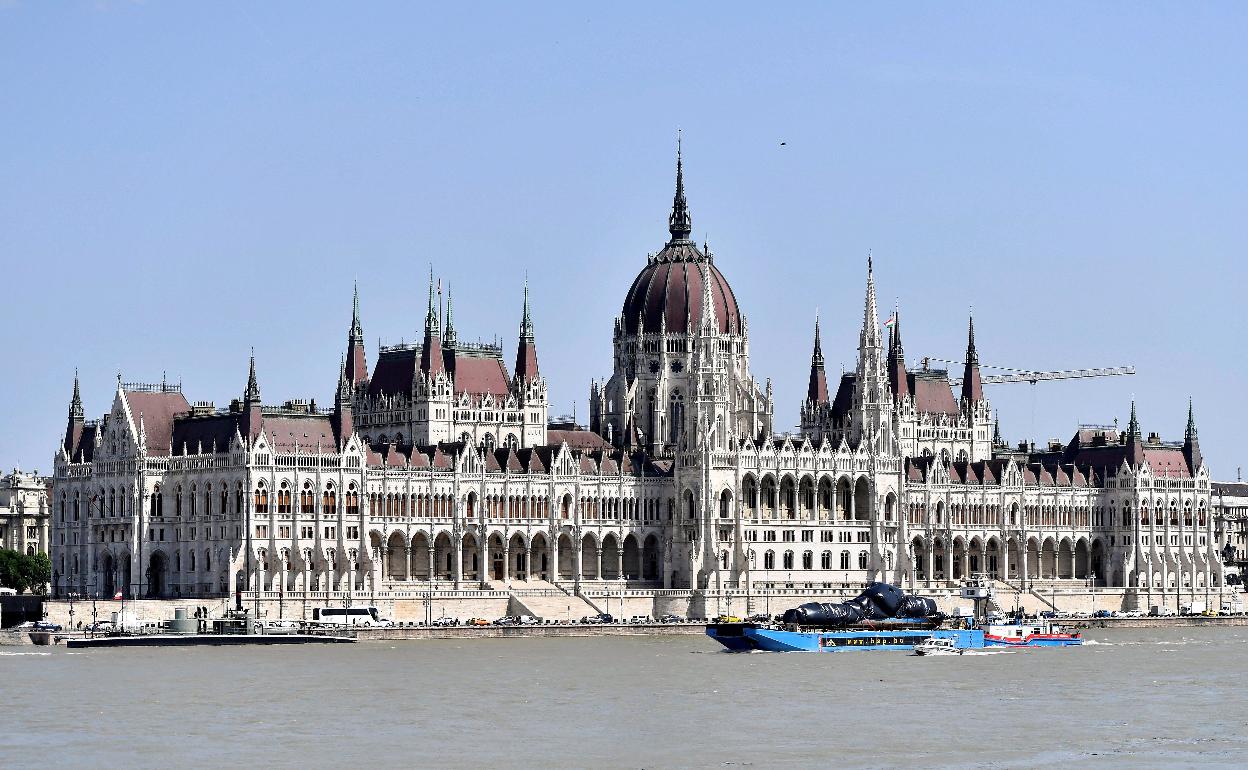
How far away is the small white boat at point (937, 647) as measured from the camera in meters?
156

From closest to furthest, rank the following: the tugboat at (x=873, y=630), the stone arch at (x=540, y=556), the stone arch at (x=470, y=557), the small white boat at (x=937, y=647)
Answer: the small white boat at (x=937, y=647) → the tugboat at (x=873, y=630) → the stone arch at (x=470, y=557) → the stone arch at (x=540, y=556)

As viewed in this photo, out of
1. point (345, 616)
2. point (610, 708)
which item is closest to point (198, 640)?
point (345, 616)

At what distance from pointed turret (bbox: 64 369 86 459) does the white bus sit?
2839 cm

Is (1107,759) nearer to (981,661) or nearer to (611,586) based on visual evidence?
(981,661)

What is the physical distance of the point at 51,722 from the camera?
10550cm

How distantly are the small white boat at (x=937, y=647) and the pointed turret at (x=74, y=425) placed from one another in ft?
204

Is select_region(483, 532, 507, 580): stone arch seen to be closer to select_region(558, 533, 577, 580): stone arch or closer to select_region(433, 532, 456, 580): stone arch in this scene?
select_region(433, 532, 456, 580): stone arch

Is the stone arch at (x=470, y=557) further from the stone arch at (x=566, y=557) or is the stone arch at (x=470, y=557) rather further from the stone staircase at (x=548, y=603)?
the stone arch at (x=566, y=557)

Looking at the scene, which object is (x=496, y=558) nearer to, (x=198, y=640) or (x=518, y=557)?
(x=518, y=557)

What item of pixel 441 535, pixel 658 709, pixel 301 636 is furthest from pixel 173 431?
pixel 658 709

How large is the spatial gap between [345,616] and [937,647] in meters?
34.6

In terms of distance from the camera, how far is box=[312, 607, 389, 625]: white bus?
168750 millimetres

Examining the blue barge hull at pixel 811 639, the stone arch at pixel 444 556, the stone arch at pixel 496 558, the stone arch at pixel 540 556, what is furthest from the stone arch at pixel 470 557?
the blue barge hull at pixel 811 639

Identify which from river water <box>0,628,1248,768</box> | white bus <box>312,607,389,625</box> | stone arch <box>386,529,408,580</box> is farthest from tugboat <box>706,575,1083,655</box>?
stone arch <box>386,529,408,580</box>
